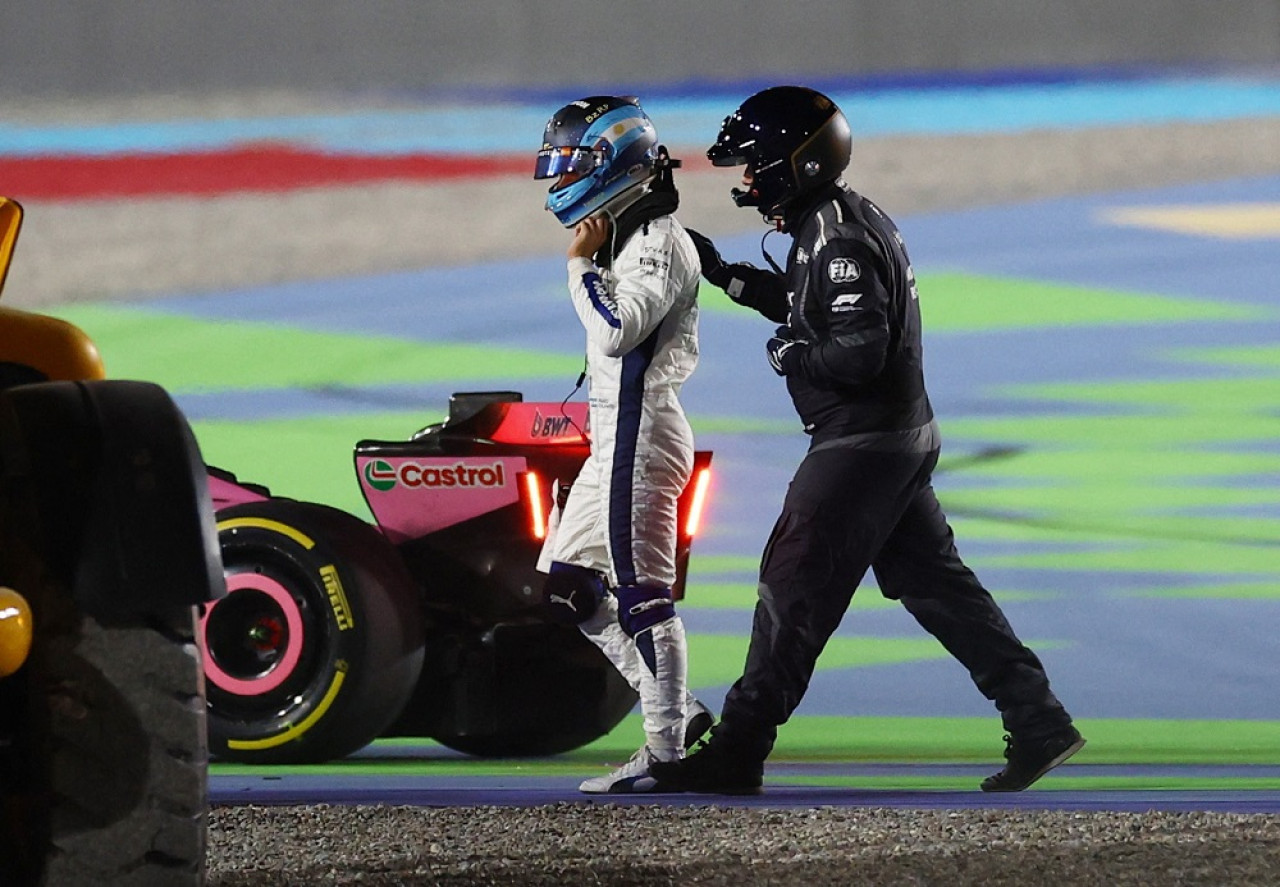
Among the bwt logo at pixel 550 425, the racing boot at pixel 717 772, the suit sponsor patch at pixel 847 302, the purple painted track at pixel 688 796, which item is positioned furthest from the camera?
the bwt logo at pixel 550 425

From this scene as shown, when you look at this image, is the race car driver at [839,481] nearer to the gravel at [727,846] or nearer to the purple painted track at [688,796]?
the purple painted track at [688,796]

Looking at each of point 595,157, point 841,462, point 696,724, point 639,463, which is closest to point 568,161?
point 595,157

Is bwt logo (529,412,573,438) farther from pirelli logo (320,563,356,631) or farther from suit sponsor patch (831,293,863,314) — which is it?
suit sponsor patch (831,293,863,314)

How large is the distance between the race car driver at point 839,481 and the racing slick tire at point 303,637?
0.71m

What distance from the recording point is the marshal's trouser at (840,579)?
543 cm

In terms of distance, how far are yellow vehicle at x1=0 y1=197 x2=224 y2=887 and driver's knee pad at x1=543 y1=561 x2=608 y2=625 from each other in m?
2.67

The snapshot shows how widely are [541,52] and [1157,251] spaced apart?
2.36 metres

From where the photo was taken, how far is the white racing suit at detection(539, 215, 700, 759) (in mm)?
5535

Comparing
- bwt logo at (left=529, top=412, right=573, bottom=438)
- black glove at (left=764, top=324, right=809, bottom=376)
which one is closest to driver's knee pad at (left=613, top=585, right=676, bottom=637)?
bwt logo at (left=529, top=412, right=573, bottom=438)

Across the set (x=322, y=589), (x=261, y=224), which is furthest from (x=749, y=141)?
(x=261, y=224)

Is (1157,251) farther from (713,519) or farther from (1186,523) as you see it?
(713,519)

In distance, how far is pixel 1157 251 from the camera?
8570 millimetres

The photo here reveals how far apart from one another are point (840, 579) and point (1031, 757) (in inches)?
26.9

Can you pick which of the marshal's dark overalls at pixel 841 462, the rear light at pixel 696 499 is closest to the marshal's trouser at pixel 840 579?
the marshal's dark overalls at pixel 841 462
